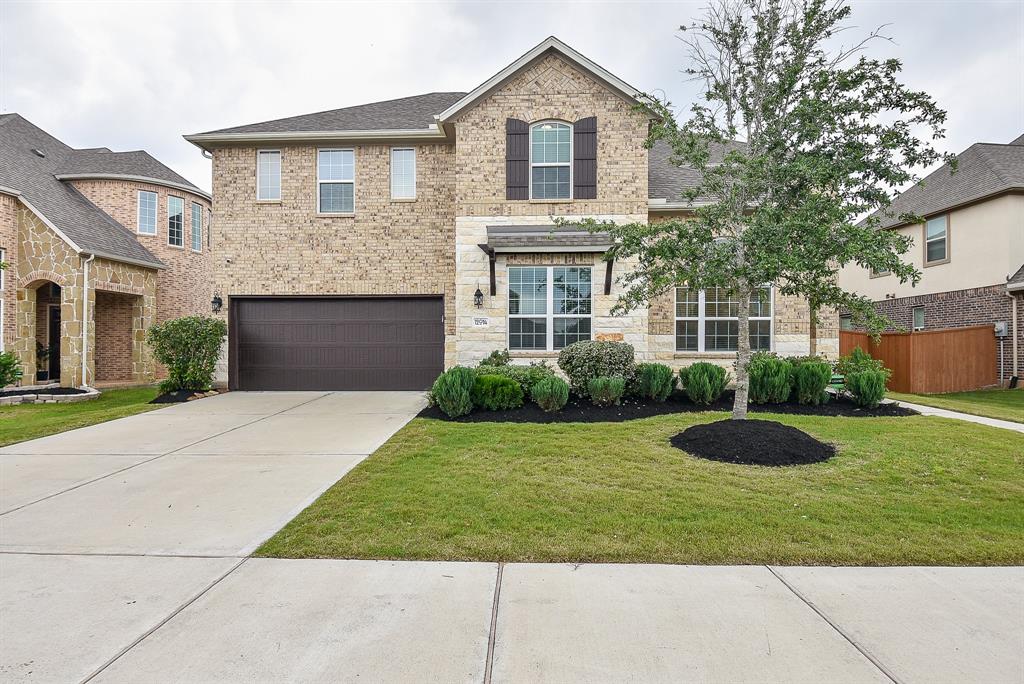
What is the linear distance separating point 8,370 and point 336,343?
752 cm

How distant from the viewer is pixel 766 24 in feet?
21.7

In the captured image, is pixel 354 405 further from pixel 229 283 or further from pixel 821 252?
pixel 821 252

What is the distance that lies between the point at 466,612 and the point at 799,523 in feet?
9.40

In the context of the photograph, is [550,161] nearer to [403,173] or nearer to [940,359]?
[403,173]

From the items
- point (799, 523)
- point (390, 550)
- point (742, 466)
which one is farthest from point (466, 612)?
point (742, 466)

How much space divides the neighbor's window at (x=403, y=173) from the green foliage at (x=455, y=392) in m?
5.95

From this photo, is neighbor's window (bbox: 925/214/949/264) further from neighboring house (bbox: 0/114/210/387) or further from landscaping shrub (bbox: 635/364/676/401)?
neighboring house (bbox: 0/114/210/387)

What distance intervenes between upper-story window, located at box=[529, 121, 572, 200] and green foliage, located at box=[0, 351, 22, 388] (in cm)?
1289

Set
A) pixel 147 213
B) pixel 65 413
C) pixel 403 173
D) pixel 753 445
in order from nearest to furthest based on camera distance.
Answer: pixel 753 445 → pixel 65 413 → pixel 403 173 → pixel 147 213

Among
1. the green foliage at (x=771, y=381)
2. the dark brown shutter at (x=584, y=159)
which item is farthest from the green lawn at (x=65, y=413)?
the green foliage at (x=771, y=381)

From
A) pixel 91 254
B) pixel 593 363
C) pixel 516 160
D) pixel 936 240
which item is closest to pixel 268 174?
pixel 91 254

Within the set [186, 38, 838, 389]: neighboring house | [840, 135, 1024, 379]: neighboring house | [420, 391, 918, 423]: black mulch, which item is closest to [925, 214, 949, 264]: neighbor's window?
[840, 135, 1024, 379]: neighboring house

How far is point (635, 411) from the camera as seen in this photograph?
9.07 m

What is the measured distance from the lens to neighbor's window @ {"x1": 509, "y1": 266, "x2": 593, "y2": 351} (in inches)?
439
